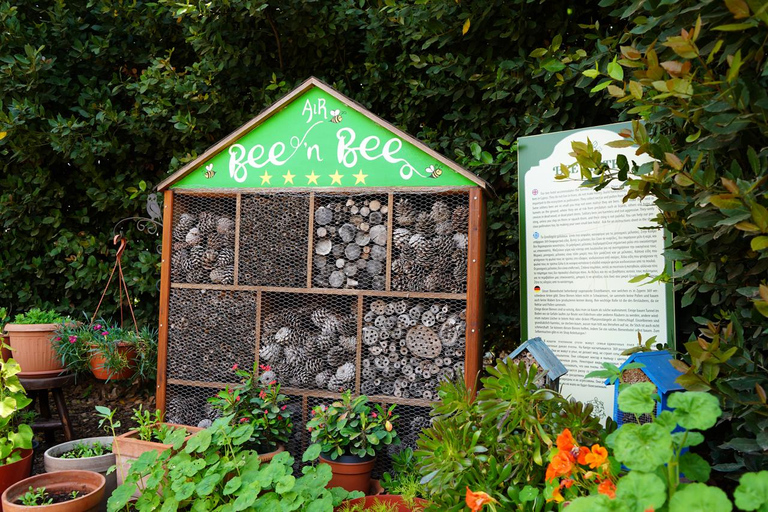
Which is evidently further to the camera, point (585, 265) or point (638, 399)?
point (585, 265)

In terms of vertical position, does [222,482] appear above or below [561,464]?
below

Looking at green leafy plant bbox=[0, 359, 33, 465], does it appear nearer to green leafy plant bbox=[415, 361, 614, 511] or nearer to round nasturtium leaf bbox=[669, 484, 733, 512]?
green leafy plant bbox=[415, 361, 614, 511]

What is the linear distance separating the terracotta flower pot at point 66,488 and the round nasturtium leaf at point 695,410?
2240mm

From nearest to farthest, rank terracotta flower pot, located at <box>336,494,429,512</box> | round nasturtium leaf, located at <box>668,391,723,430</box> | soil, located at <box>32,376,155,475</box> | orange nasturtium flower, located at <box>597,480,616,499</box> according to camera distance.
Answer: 1. round nasturtium leaf, located at <box>668,391,723,430</box>
2. orange nasturtium flower, located at <box>597,480,616,499</box>
3. terracotta flower pot, located at <box>336,494,429,512</box>
4. soil, located at <box>32,376,155,475</box>

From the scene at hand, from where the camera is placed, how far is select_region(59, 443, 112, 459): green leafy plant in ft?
8.89

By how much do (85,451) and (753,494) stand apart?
9.22 feet

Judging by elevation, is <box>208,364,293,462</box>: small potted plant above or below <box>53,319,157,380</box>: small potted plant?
below

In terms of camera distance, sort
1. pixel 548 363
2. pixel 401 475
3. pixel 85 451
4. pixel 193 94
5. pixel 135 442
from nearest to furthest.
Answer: pixel 548 363
pixel 401 475
pixel 135 442
pixel 85 451
pixel 193 94

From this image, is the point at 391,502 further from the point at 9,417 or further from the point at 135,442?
the point at 9,417

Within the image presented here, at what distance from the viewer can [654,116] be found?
5.15 ft

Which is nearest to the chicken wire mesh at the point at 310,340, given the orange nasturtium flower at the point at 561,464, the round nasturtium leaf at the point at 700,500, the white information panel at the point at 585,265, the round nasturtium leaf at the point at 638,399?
the white information panel at the point at 585,265

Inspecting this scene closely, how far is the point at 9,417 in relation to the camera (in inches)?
106

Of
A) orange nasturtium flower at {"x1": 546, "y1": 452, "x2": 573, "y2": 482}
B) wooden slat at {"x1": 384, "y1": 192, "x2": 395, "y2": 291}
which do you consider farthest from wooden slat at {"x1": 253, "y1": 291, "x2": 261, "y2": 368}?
orange nasturtium flower at {"x1": 546, "y1": 452, "x2": 573, "y2": 482}

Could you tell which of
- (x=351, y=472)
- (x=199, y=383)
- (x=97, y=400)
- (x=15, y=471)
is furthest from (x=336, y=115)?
(x=97, y=400)
